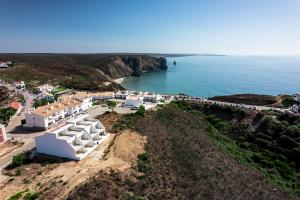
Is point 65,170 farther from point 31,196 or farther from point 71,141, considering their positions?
point 31,196

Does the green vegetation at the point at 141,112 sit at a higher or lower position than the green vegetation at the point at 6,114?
higher

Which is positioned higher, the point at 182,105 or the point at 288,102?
the point at 288,102

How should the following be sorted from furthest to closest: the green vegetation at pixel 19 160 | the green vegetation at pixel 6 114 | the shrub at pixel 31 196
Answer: the green vegetation at pixel 6 114
the green vegetation at pixel 19 160
the shrub at pixel 31 196

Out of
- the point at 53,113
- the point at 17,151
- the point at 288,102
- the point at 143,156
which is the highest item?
the point at 53,113

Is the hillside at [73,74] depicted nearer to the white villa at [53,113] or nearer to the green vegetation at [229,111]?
the white villa at [53,113]

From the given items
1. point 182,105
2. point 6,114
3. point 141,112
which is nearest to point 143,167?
point 141,112

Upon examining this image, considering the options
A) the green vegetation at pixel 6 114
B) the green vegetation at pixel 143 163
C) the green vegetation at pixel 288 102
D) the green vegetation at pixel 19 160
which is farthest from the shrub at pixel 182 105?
the green vegetation at pixel 19 160
